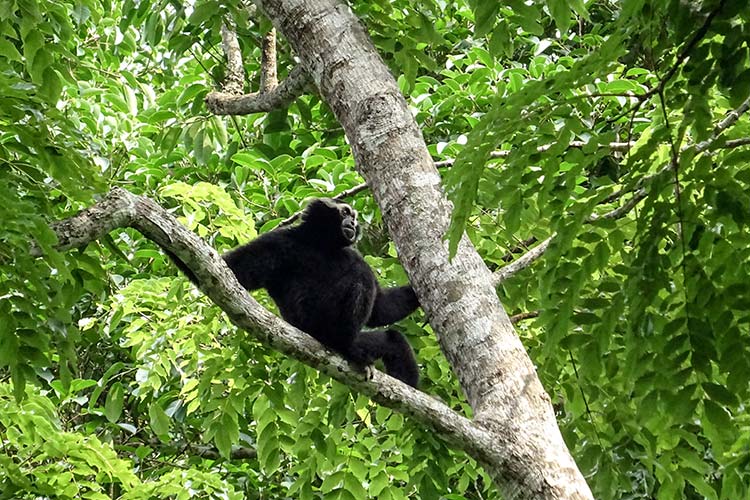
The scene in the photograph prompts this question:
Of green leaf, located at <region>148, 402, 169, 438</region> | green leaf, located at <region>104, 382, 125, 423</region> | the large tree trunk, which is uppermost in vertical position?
the large tree trunk

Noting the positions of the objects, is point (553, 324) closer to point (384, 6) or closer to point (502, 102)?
point (502, 102)

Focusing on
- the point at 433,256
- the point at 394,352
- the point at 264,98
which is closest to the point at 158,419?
the point at 394,352

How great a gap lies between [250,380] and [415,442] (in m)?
0.91

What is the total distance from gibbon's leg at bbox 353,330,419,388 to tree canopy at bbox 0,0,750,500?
11 centimetres

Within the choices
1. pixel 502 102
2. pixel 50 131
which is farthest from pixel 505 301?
pixel 50 131

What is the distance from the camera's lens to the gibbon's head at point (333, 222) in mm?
5754

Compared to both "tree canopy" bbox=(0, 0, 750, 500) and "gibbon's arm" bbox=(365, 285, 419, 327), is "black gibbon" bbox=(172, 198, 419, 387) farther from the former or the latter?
"tree canopy" bbox=(0, 0, 750, 500)

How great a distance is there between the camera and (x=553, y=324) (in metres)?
2.95

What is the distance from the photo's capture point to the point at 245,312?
3545 mm

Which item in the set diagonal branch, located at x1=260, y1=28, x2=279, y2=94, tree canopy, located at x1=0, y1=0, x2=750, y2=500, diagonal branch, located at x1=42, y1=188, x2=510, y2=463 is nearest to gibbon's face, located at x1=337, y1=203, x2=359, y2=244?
tree canopy, located at x1=0, y1=0, x2=750, y2=500

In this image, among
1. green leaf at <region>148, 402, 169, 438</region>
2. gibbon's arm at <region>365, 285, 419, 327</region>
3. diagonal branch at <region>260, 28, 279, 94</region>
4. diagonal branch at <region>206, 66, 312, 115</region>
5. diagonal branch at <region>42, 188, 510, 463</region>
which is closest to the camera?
diagonal branch at <region>42, 188, 510, 463</region>

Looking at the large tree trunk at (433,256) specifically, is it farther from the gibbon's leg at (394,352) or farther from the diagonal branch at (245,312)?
the gibbon's leg at (394,352)

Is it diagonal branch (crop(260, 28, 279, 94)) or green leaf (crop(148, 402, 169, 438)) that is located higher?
diagonal branch (crop(260, 28, 279, 94))

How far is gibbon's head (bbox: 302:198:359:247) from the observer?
227 inches
